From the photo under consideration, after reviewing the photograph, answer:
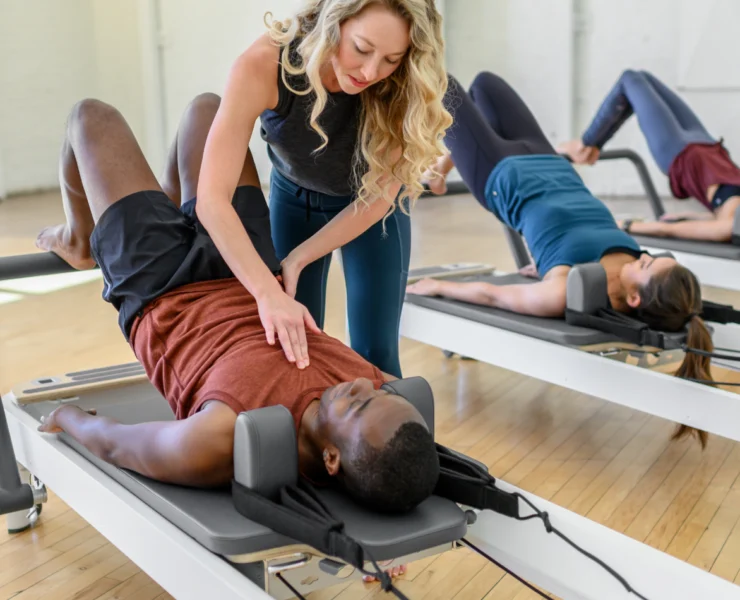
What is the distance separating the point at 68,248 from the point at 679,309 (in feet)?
5.85

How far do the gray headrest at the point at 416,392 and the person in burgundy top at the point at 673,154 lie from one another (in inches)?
109

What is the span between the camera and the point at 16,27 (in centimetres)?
760

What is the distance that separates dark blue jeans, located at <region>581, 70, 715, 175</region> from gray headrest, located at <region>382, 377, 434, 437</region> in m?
2.82

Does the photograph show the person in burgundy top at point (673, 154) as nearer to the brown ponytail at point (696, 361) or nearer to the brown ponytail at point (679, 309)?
the brown ponytail at point (679, 309)

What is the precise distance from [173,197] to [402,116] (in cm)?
74

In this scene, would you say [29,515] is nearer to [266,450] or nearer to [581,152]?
[266,450]

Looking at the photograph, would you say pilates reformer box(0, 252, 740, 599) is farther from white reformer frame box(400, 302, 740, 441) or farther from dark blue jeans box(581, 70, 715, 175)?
dark blue jeans box(581, 70, 715, 175)

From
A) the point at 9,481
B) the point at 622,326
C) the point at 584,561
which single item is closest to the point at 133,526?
the point at 9,481

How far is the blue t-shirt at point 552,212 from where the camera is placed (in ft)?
9.91

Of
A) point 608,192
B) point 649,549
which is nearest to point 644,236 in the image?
point 649,549

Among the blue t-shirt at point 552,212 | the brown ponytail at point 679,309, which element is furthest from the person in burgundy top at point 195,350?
the blue t-shirt at point 552,212

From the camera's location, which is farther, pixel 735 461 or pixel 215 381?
pixel 735 461

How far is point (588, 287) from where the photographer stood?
2.75 m

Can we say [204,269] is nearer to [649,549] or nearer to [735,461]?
[649,549]
